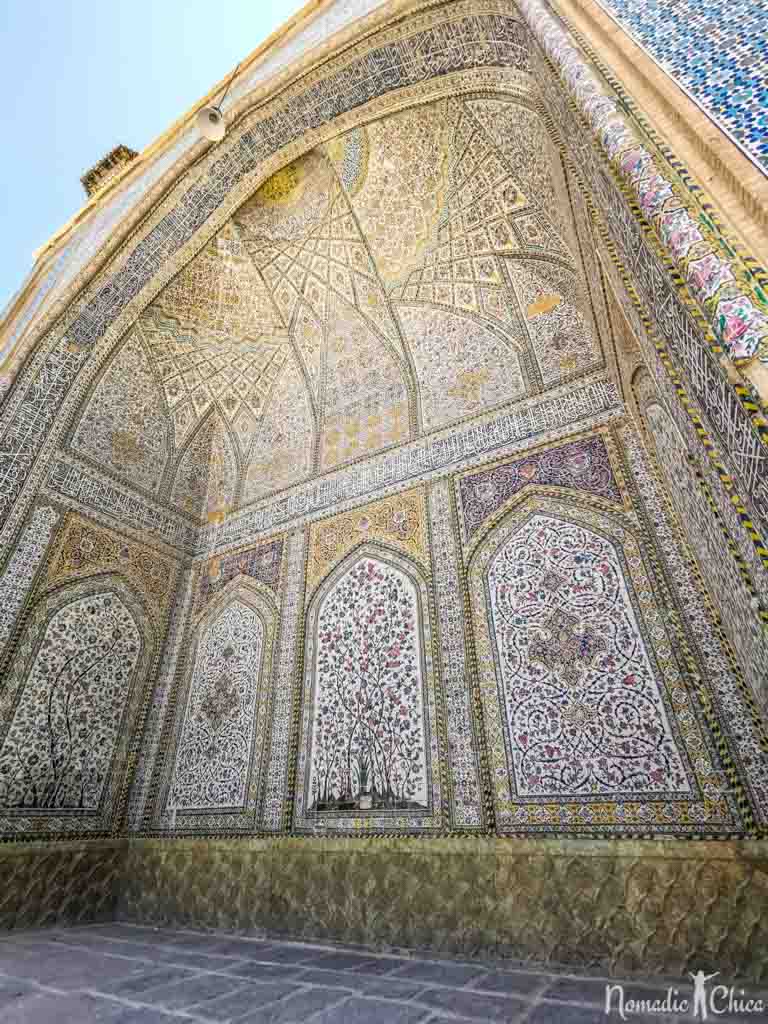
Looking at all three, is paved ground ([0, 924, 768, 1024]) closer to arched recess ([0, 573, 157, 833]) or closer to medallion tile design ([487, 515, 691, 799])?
medallion tile design ([487, 515, 691, 799])

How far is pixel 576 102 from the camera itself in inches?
66.2

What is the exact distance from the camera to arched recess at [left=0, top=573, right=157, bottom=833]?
3.08 meters

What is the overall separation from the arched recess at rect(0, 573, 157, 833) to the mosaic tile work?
12.7ft

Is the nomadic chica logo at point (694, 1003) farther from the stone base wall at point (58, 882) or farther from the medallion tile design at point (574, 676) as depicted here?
the stone base wall at point (58, 882)

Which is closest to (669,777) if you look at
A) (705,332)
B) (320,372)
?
(705,332)

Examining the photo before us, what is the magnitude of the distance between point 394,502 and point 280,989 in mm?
2387

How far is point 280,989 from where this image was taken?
180 centimetres

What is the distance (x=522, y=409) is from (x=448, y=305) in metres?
1.11

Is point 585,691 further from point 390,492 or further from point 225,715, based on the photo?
point 225,715

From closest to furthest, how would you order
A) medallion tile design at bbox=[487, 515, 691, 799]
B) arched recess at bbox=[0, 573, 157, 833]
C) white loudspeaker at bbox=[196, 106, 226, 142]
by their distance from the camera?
medallion tile design at bbox=[487, 515, 691, 799] → arched recess at bbox=[0, 573, 157, 833] → white loudspeaker at bbox=[196, 106, 226, 142]

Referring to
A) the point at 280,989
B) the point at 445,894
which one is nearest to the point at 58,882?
the point at 280,989

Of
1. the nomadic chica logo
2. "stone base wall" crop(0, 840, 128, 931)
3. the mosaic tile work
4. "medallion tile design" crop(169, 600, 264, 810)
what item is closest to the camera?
→ the mosaic tile work

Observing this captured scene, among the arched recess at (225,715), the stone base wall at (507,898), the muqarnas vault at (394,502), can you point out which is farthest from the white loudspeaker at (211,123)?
the stone base wall at (507,898)

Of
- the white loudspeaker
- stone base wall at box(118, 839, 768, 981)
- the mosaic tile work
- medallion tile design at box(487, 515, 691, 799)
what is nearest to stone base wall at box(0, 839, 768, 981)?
stone base wall at box(118, 839, 768, 981)
